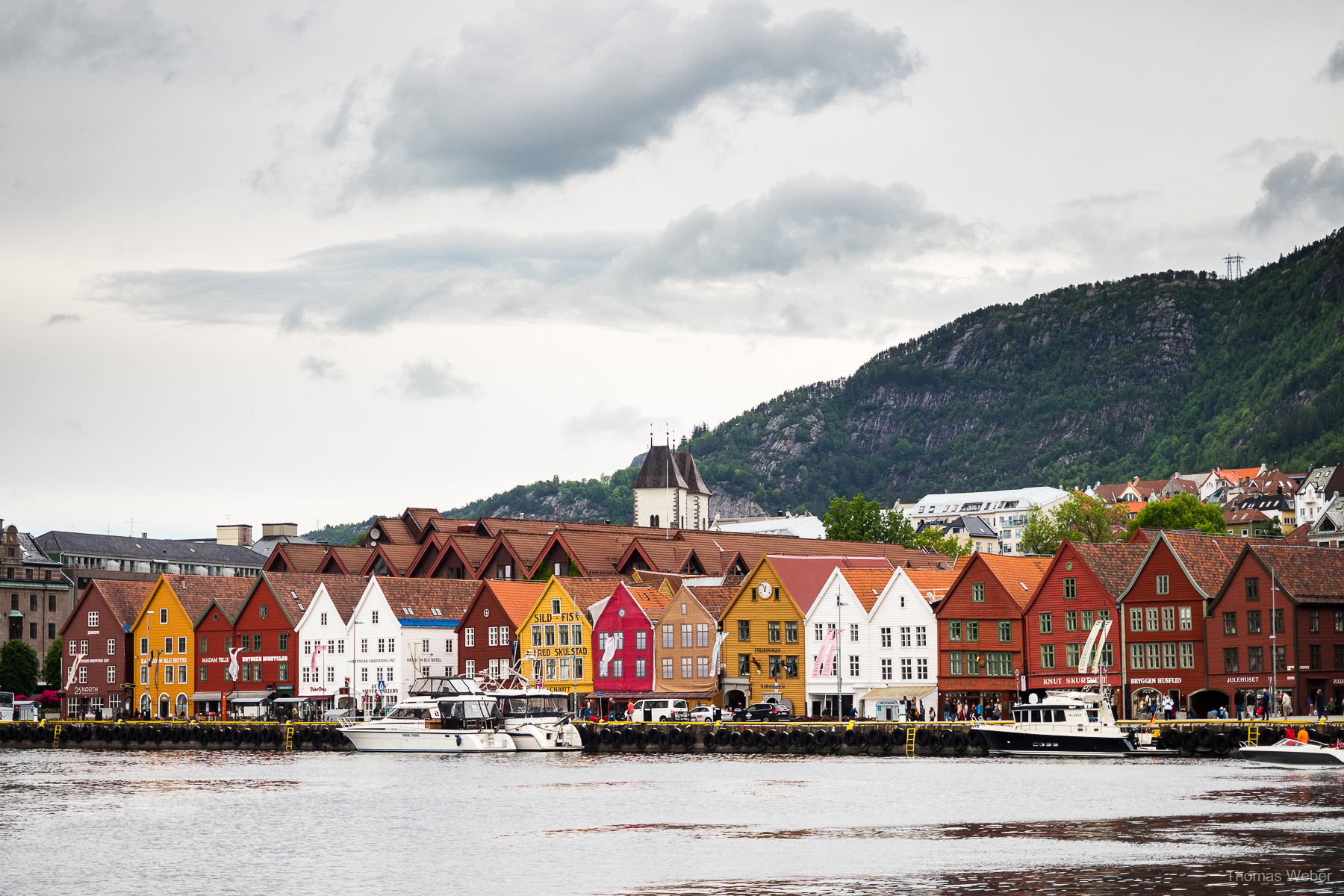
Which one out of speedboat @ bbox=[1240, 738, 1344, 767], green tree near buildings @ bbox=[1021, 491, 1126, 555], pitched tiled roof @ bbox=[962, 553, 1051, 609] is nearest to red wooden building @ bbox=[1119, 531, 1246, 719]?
pitched tiled roof @ bbox=[962, 553, 1051, 609]

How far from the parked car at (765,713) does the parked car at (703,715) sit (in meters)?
2.07

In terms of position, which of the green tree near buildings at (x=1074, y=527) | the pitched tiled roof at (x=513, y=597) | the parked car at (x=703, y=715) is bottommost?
the parked car at (x=703, y=715)

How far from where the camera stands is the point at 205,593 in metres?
152

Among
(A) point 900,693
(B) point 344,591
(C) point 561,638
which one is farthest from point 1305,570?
(B) point 344,591

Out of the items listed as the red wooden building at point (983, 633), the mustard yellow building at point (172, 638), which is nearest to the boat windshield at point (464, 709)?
the red wooden building at point (983, 633)

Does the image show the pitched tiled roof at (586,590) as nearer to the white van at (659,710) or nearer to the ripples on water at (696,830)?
the white van at (659,710)

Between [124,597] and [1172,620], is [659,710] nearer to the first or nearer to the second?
[1172,620]

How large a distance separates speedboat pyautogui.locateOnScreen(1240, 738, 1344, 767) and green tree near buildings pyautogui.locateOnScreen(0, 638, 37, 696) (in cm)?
12691

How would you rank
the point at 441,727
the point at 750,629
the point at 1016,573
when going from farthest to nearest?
the point at 750,629
the point at 1016,573
the point at 441,727

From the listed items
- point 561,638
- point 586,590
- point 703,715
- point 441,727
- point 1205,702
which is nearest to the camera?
point 441,727

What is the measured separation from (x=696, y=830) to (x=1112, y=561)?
65.4m

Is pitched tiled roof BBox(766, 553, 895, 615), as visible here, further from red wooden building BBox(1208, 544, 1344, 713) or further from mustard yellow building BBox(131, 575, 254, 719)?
mustard yellow building BBox(131, 575, 254, 719)

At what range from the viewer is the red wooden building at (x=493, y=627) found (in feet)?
450

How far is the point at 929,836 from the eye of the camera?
53.5m
